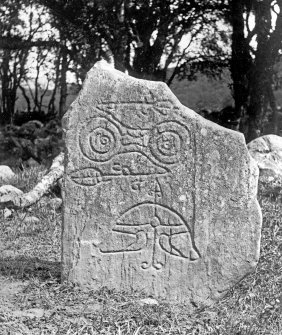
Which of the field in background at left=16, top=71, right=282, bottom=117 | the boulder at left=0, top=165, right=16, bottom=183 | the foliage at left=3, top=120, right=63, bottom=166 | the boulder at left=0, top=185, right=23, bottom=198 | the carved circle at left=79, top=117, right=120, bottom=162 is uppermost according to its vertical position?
the field in background at left=16, top=71, right=282, bottom=117

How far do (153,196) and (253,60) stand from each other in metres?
8.15

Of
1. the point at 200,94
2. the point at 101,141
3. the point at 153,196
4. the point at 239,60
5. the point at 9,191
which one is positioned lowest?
the point at 9,191

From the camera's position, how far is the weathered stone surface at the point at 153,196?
4.84 m

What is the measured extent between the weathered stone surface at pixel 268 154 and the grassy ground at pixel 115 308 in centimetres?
246

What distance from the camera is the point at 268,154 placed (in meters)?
8.63

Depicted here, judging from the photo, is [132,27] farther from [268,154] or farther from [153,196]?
[153,196]

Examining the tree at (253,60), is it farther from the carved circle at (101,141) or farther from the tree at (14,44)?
the carved circle at (101,141)

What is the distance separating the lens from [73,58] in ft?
42.1

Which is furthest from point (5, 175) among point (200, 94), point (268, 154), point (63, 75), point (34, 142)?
point (200, 94)

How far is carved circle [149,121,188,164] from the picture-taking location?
487 cm

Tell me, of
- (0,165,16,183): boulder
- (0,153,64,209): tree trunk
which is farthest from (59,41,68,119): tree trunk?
(0,153,64,209): tree trunk

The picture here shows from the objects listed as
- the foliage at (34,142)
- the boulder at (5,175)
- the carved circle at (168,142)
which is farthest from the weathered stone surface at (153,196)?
the foliage at (34,142)

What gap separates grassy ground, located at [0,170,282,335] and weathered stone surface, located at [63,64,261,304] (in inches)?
6.8

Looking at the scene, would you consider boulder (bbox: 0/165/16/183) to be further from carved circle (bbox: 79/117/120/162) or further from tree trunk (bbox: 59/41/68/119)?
carved circle (bbox: 79/117/120/162)
